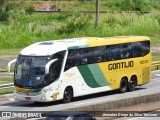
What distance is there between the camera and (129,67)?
33969 millimetres

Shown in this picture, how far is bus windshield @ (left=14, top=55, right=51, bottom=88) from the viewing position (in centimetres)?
2875

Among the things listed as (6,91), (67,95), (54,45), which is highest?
(54,45)

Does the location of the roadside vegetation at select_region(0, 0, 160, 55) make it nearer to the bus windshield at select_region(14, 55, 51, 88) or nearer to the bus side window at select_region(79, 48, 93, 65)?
the bus side window at select_region(79, 48, 93, 65)

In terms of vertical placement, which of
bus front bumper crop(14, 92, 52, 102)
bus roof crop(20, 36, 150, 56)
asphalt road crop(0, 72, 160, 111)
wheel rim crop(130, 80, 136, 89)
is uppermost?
bus roof crop(20, 36, 150, 56)

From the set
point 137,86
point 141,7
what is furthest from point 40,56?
point 141,7

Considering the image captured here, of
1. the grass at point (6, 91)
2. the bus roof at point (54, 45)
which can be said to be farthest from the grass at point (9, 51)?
the bus roof at point (54, 45)

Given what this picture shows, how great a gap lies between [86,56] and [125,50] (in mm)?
3372

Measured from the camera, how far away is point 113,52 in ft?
108

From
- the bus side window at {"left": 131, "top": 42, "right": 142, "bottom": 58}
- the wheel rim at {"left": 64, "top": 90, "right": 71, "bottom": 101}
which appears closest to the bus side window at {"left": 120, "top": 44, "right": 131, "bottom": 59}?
the bus side window at {"left": 131, "top": 42, "right": 142, "bottom": 58}

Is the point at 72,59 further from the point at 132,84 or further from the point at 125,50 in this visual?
the point at 132,84

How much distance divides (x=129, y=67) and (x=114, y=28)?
2934 centimetres

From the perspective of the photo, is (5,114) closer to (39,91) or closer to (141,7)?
(39,91)

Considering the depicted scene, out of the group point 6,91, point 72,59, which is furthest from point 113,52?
point 6,91

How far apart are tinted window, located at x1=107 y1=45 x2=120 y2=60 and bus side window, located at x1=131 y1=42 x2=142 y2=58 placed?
1.36m
